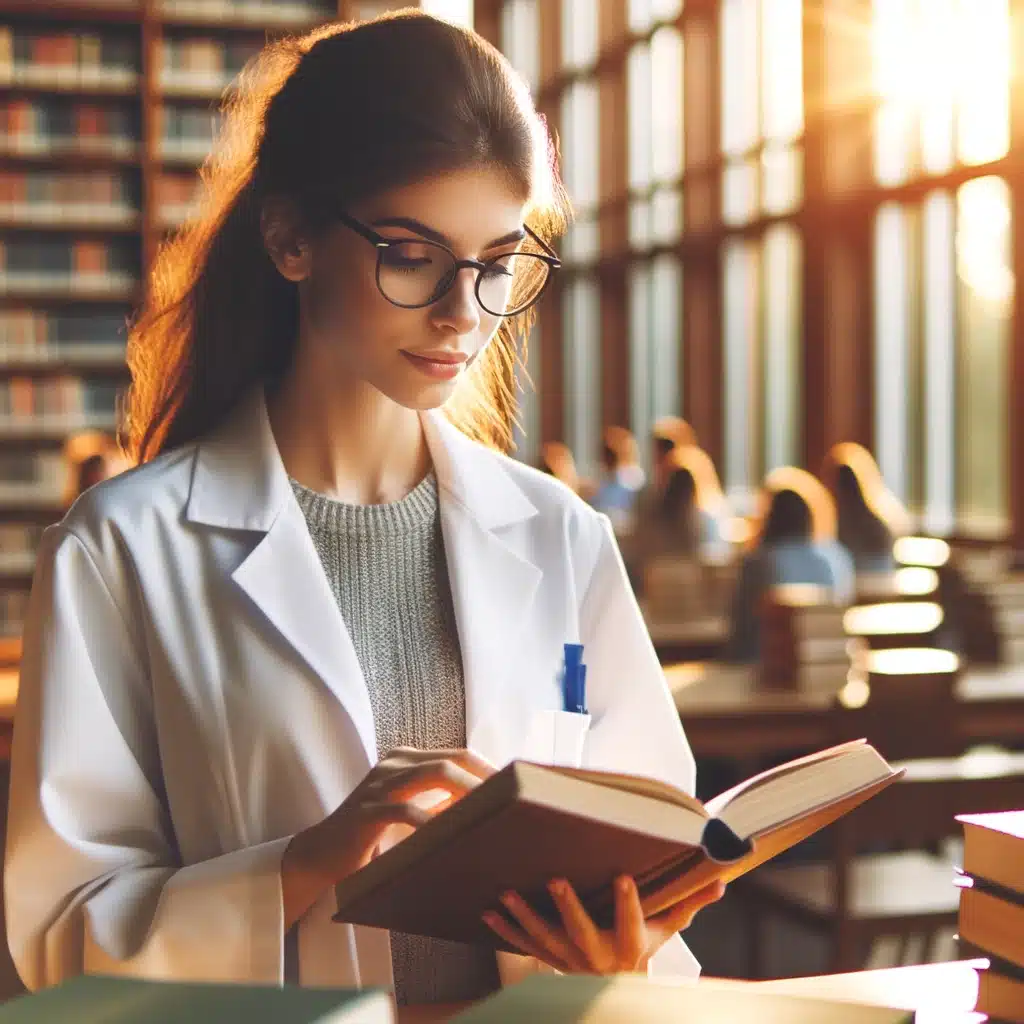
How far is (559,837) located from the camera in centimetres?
102

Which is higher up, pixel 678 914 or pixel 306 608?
pixel 306 608

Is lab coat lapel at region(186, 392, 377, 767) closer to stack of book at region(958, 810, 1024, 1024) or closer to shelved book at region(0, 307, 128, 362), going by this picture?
stack of book at region(958, 810, 1024, 1024)

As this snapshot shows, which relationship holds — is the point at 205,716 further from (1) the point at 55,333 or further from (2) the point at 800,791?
(1) the point at 55,333

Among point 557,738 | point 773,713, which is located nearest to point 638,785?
point 557,738

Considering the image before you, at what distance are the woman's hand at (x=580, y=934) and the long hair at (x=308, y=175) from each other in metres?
0.63

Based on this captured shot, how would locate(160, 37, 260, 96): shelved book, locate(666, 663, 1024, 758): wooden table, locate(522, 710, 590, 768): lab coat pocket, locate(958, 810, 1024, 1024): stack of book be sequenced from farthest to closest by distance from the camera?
1. locate(160, 37, 260, 96): shelved book
2. locate(666, 663, 1024, 758): wooden table
3. locate(522, 710, 590, 768): lab coat pocket
4. locate(958, 810, 1024, 1024): stack of book

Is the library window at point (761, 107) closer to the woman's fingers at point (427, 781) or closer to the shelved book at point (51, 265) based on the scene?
the shelved book at point (51, 265)

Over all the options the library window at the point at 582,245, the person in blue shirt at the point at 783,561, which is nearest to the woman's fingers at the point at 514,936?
the person in blue shirt at the point at 783,561

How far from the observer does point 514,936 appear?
1.19m

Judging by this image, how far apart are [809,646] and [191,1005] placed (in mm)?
3234

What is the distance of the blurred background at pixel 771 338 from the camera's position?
12.8 feet

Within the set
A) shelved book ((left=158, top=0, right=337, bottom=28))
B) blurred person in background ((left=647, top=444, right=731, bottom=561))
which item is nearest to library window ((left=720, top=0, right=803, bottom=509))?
blurred person in background ((left=647, top=444, right=731, bottom=561))

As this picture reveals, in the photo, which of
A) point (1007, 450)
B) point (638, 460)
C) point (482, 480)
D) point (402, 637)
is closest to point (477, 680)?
point (402, 637)

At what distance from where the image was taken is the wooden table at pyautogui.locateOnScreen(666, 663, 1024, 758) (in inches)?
146
